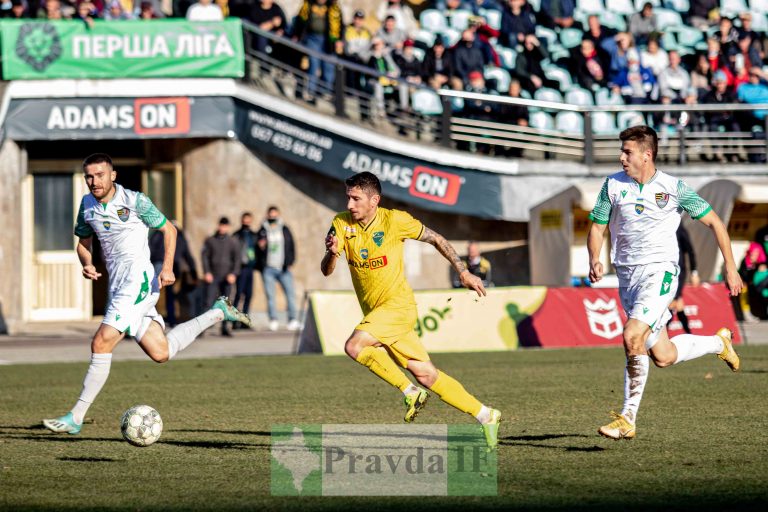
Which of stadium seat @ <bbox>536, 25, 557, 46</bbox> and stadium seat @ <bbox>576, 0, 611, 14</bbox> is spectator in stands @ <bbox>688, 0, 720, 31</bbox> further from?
stadium seat @ <bbox>536, 25, 557, 46</bbox>

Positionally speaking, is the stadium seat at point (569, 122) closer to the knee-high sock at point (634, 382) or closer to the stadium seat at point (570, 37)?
the stadium seat at point (570, 37)

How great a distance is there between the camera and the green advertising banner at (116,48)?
2322 cm

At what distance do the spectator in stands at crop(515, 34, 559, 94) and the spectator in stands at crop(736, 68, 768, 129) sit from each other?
3.72 m

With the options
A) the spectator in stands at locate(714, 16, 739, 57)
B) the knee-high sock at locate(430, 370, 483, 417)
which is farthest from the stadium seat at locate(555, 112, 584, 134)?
the knee-high sock at locate(430, 370, 483, 417)

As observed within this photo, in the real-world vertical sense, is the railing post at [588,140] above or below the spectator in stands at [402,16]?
below

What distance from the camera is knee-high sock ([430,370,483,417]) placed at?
9008mm

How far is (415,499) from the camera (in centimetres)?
710

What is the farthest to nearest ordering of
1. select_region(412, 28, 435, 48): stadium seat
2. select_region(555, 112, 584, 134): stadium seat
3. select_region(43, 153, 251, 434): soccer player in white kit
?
select_region(412, 28, 435, 48): stadium seat → select_region(555, 112, 584, 134): stadium seat → select_region(43, 153, 251, 434): soccer player in white kit

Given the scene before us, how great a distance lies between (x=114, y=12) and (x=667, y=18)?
1235cm

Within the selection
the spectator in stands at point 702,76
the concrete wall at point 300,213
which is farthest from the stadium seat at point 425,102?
the spectator in stands at point 702,76

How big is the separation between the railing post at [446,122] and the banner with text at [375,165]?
19.1 inches

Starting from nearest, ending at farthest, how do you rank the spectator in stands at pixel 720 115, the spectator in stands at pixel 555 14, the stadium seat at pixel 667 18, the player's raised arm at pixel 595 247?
the player's raised arm at pixel 595 247 → the spectator in stands at pixel 720 115 → the spectator in stands at pixel 555 14 → the stadium seat at pixel 667 18

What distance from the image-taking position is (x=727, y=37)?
2752 cm

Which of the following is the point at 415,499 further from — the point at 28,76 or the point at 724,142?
the point at 724,142
